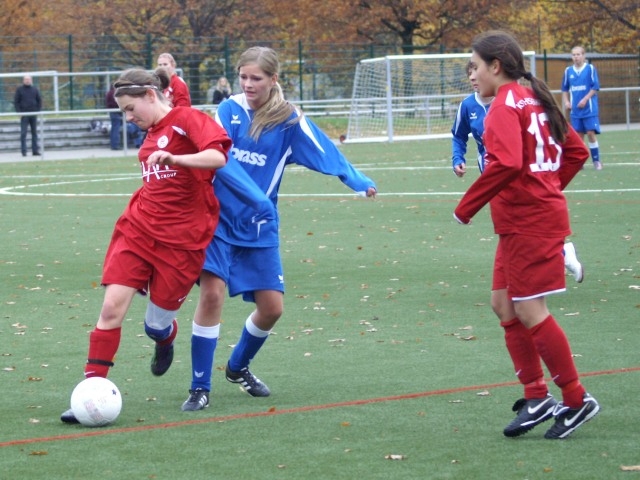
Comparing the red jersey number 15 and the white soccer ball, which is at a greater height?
the red jersey number 15

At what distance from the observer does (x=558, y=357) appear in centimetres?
544

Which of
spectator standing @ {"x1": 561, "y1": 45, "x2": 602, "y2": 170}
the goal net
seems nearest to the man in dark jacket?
the goal net

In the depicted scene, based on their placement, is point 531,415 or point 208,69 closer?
point 531,415

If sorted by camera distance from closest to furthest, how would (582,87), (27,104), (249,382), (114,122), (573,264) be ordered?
(249,382)
(573,264)
(582,87)
(27,104)
(114,122)

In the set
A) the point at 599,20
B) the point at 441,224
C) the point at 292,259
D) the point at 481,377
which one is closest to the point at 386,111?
the point at 599,20

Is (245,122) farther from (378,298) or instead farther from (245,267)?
(378,298)

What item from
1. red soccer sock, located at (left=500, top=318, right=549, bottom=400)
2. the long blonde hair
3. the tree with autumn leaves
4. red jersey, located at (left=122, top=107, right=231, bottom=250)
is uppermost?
the tree with autumn leaves

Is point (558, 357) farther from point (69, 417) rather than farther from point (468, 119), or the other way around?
point (468, 119)

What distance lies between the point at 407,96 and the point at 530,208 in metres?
31.9

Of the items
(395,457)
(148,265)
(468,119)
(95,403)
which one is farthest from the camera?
(468,119)

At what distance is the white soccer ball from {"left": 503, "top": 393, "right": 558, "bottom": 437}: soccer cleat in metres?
1.82

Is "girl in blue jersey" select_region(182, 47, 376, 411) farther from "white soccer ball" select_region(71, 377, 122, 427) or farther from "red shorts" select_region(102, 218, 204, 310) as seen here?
"white soccer ball" select_region(71, 377, 122, 427)

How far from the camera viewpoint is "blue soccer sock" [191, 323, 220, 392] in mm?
6348

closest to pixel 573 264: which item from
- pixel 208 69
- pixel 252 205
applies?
pixel 252 205
